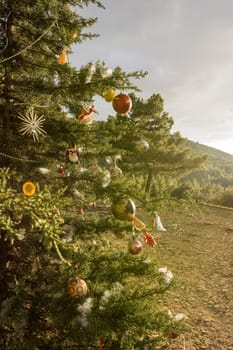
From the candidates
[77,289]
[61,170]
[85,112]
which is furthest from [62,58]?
[77,289]

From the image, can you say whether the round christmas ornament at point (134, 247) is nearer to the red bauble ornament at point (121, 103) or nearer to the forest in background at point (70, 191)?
the forest in background at point (70, 191)

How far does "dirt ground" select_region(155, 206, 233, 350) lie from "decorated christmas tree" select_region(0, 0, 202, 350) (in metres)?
0.71

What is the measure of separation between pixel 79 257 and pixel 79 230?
36cm

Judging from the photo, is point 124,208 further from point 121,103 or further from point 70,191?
point 121,103

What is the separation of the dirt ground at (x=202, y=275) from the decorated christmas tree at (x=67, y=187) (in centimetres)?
71

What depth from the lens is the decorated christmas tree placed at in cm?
356

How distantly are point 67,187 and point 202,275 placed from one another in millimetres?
6132

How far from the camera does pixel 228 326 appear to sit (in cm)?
599

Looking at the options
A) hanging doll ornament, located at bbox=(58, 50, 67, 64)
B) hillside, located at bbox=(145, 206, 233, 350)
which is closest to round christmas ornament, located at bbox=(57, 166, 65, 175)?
hanging doll ornament, located at bbox=(58, 50, 67, 64)

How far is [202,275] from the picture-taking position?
8555mm

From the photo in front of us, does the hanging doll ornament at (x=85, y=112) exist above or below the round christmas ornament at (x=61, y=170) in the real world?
above

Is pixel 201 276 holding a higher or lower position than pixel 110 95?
lower

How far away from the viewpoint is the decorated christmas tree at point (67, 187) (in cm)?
356

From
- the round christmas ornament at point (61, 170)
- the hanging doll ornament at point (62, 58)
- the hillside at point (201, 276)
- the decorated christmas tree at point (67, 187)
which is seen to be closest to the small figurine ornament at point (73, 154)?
the decorated christmas tree at point (67, 187)
